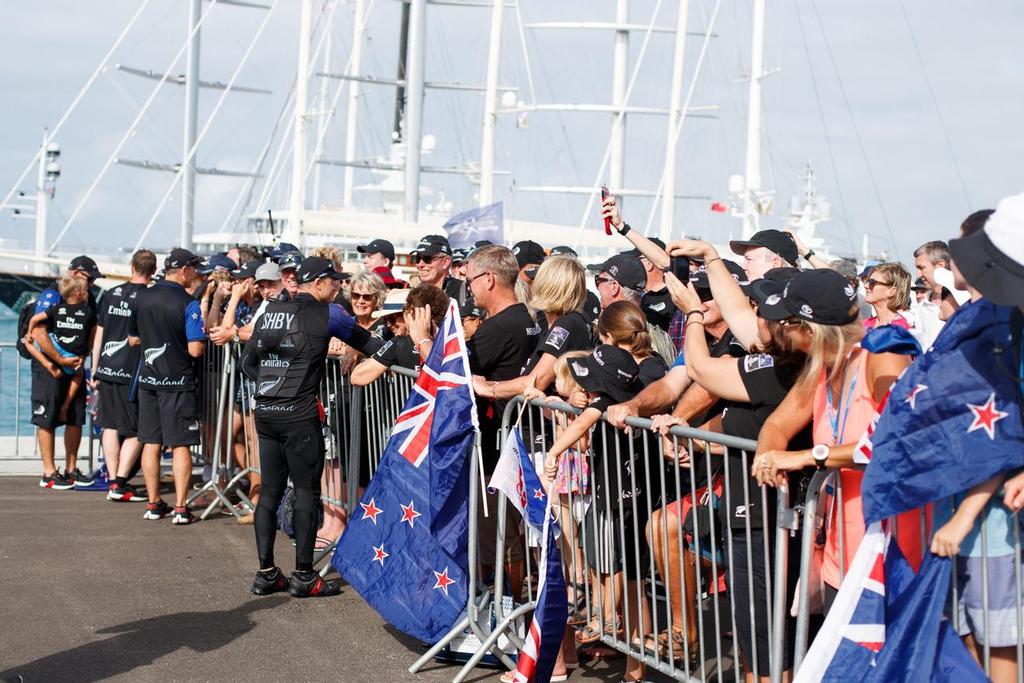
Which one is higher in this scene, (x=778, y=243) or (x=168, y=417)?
(x=778, y=243)

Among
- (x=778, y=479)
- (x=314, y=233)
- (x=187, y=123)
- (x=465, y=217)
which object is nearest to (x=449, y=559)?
(x=778, y=479)

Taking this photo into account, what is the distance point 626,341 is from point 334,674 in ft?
Answer: 7.03

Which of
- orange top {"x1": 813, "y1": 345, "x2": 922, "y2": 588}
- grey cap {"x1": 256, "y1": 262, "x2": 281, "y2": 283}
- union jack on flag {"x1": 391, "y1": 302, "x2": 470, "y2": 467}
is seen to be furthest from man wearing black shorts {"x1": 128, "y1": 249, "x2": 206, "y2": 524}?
orange top {"x1": 813, "y1": 345, "x2": 922, "y2": 588}

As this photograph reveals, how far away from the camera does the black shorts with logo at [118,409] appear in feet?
34.1

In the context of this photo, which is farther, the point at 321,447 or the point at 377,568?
the point at 321,447

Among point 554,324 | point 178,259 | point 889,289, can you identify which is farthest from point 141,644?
point 889,289

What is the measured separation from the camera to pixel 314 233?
32406mm

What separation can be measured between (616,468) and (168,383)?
17.1 ft

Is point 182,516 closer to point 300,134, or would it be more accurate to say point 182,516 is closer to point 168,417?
point 168,417

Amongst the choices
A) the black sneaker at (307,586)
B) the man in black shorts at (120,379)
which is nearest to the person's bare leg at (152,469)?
the man in black shorts at (120,379)

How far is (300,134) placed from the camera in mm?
30750

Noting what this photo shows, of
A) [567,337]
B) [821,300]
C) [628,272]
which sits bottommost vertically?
[567,337]

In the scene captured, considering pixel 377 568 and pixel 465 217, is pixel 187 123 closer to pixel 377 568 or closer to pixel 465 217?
pixel 465 217

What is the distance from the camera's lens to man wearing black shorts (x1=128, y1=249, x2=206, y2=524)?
383 inches
